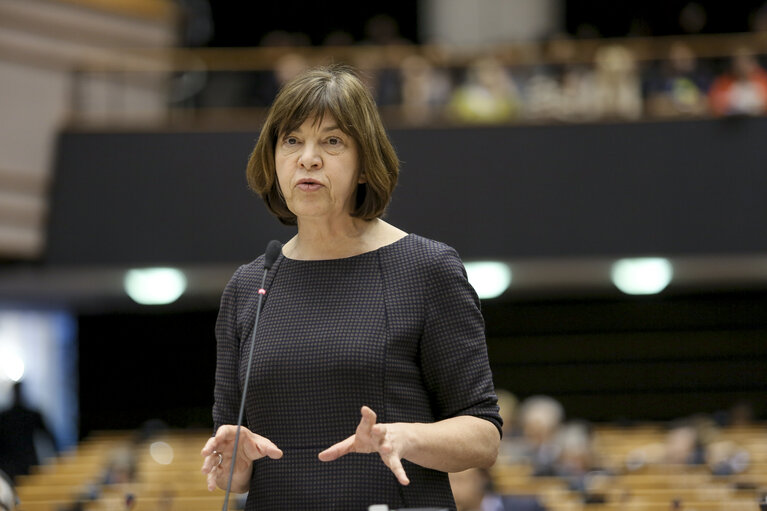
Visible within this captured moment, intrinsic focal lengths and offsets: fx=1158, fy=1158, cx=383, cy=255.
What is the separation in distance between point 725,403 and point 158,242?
20.6 ft

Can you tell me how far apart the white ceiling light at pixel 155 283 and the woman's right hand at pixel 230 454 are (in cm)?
858

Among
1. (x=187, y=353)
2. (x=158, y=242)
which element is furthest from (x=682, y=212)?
(x=187, y=353)

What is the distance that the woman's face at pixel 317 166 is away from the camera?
5.77 feet

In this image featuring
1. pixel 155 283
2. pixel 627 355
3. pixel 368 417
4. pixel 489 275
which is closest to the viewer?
pixel 368 417

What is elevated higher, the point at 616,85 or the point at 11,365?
the point at 616,85

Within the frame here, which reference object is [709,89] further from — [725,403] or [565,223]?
[725,403]

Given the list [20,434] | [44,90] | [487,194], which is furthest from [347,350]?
[44,90]

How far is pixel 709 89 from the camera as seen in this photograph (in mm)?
9914

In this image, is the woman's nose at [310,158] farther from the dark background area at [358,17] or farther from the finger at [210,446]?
the dark background area at [358,17]

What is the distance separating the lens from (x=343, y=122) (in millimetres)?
1750

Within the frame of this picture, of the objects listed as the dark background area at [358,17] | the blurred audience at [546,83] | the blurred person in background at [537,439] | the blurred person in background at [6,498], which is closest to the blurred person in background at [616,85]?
the blurred audience at [546,83]

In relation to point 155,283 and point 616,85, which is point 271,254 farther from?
point 155,283

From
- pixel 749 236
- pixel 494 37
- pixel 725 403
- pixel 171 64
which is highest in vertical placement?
pixel 494 37

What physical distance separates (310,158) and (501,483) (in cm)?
472
